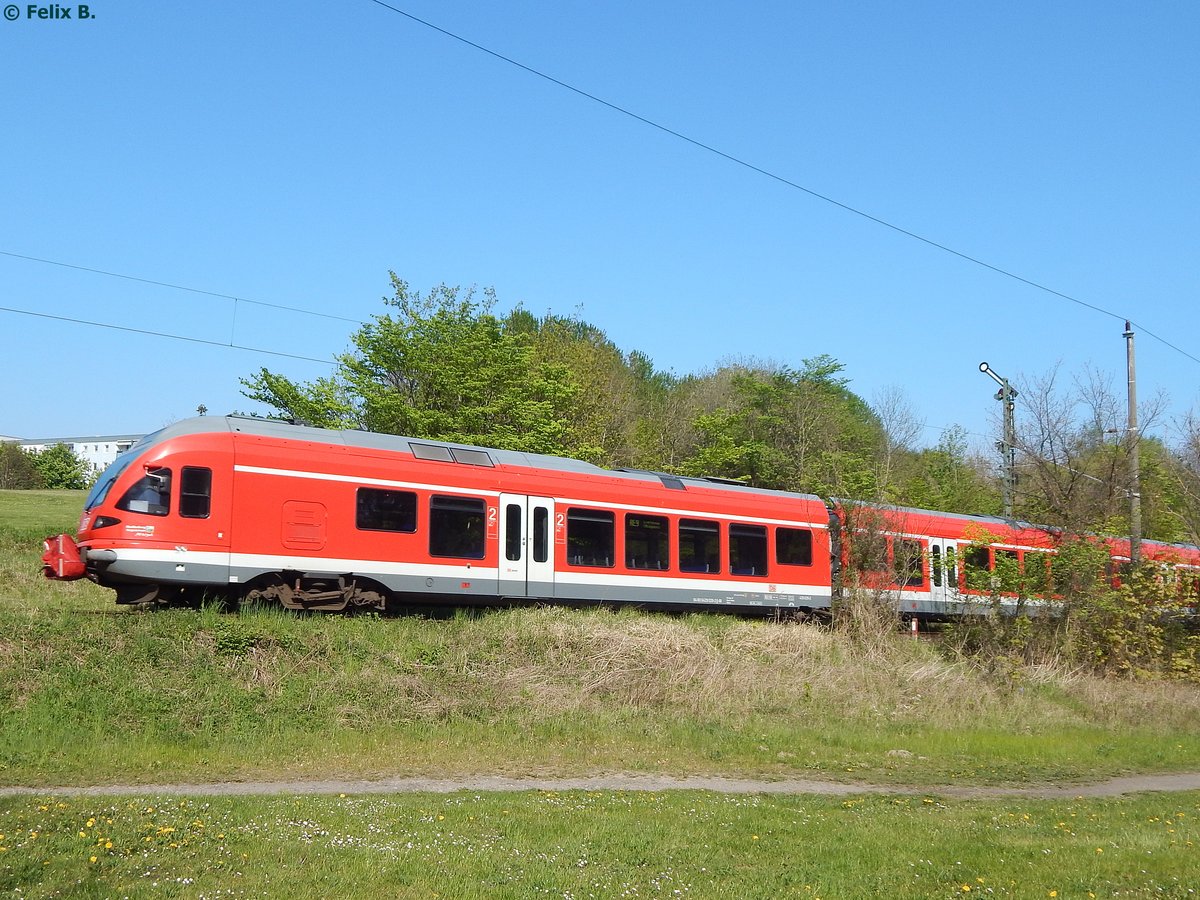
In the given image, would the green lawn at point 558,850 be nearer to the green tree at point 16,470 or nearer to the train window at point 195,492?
the train window at point 195,492

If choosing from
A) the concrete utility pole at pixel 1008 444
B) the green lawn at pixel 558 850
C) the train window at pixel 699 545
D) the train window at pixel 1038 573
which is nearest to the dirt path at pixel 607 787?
the green lawn at pixel 558 850

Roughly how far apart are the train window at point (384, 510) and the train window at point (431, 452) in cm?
91

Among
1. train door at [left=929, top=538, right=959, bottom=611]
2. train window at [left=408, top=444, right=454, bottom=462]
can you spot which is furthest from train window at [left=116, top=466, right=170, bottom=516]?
train door at [left=929, top=538, right=959, bottom=611]

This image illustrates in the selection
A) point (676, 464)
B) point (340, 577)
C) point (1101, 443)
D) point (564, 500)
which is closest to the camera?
point (340, 577)

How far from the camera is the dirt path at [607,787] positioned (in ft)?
35.4

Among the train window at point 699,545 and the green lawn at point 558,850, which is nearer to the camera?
the green lawn at point 558,850

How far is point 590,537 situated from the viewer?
20859 millimetres

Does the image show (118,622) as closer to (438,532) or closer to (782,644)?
(438,532)

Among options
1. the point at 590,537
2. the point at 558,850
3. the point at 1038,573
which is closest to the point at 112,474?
the point at 590,537

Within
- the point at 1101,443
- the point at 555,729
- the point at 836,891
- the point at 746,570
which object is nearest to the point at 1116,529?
the point at 1101,443

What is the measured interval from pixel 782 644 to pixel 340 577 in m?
8.85

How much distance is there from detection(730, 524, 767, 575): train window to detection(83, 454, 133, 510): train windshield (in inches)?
493

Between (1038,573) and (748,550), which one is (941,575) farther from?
(748,550)

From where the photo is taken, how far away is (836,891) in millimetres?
7734
